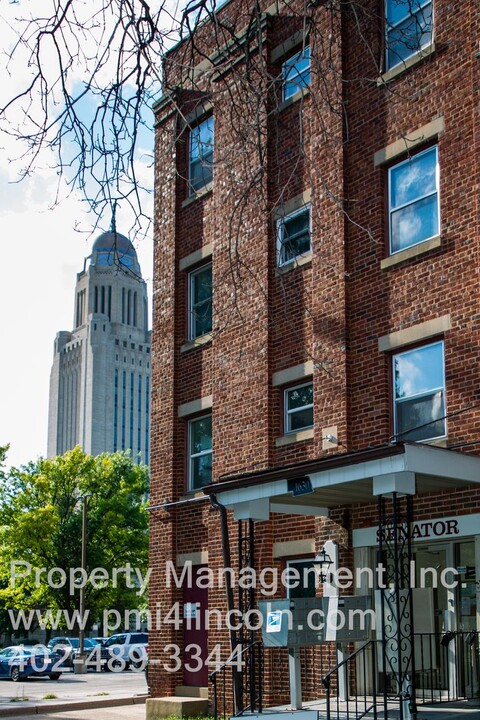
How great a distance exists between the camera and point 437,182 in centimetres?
1578

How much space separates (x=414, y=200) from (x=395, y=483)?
5.47m

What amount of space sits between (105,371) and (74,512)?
10290cm

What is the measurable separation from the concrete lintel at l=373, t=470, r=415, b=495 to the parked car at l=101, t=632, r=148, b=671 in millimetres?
39967

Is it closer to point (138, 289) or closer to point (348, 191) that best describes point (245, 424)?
point (348, 191)

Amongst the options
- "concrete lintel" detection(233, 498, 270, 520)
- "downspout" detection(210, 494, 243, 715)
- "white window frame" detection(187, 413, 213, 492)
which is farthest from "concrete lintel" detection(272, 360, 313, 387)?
"concrete lintel" detection(233, 498, 270, 520)

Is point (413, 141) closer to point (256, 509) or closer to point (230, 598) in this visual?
point (256, 509)

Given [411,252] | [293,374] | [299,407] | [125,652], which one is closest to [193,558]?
[299,407]

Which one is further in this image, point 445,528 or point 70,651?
point 70,651

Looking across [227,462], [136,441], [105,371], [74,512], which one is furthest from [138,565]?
[136,441]

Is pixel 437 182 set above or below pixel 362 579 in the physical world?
above

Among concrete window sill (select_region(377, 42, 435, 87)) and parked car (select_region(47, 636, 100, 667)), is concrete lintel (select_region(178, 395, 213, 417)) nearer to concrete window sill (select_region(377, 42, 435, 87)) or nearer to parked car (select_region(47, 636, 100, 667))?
concrete window sill (select_region(377, 42, 435, 87))

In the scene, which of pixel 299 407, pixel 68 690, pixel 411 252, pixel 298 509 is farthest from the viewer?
pixel 68 690

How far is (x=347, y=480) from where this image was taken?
1352 cm

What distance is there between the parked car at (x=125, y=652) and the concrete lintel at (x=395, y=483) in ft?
131
